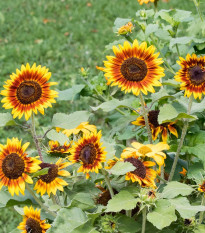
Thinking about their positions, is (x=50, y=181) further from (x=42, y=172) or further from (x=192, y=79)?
(x=192, y=79)

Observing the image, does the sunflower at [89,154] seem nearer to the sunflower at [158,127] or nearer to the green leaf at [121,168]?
the green leaf at [121,168]

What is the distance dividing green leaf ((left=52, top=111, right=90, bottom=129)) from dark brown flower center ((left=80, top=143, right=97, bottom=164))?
0.11 metres

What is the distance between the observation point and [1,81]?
4840 millimetres

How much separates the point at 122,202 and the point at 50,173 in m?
0.29

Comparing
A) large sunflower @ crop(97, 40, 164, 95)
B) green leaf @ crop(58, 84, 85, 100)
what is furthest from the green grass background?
large sunflower @ crop(97, 40, 164, 95)

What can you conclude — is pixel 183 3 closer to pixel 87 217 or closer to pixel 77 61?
pixel 77 61

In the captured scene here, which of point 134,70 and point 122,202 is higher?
point 134,70

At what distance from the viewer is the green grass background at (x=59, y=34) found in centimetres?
515

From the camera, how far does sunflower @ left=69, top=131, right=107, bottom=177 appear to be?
1603 mm

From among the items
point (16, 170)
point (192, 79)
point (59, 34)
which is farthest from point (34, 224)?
point (59, 34)

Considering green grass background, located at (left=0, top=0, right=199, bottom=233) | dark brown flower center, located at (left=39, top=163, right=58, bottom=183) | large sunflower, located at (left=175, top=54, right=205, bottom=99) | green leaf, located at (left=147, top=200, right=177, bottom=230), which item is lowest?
green grass background, located at (left=0, top=0, right=199, bottom=233)

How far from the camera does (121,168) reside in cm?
158

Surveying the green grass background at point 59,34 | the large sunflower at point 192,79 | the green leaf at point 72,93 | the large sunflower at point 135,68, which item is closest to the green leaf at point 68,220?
the large sunflower at point 135,68

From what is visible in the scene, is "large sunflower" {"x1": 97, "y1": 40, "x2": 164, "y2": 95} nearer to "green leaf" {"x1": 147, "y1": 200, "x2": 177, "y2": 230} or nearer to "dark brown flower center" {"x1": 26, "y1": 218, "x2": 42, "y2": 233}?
"green leaf" {"x1": 147, "y1": 200, "x2": 177, "y2": 230}
